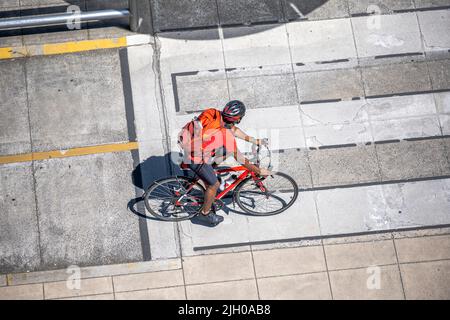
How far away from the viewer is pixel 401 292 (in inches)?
323

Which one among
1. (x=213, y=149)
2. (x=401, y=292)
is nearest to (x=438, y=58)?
(x=401, y=292)

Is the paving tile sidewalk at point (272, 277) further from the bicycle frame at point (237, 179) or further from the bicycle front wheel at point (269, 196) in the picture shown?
the bicycle frame at point (237, 179)

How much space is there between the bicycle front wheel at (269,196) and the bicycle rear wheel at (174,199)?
0.78 metres

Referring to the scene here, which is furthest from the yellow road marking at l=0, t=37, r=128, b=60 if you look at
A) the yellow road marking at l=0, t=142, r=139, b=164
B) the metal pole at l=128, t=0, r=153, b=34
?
the yellow road marking at l=0, t=142, r=139, b=164

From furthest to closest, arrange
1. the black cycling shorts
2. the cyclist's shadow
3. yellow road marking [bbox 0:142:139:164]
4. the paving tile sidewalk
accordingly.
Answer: yellow road marking [bbox 0:142:139:164]
the cyclist's shadow
the paving tile sidewalk
the black cycling shorts

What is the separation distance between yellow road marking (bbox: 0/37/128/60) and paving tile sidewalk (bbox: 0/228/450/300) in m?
4.22

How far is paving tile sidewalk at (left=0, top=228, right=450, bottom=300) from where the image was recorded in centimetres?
814

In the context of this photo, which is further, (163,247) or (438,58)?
(438,58)

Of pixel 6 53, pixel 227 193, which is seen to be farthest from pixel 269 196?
pixel 6 53

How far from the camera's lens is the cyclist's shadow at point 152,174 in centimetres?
850

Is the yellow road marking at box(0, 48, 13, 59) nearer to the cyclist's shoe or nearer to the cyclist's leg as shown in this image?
the cyclist's leg

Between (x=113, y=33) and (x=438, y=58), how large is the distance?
21.4 ft

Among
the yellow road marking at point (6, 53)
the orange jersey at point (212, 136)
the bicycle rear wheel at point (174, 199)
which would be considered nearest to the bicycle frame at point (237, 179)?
the bicycle rear wheel at point (174, 199)
